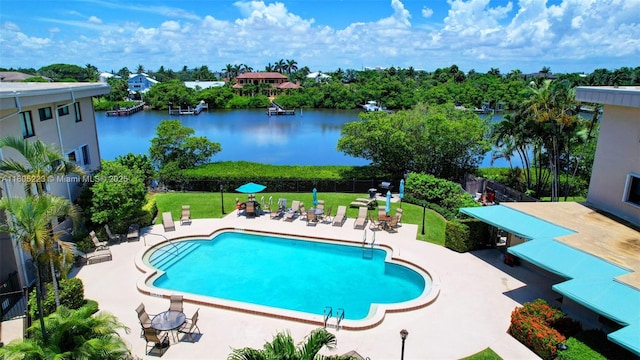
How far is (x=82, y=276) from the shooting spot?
15242mm

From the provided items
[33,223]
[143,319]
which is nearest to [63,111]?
[33,223]

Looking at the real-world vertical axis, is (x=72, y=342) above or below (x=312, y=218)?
above

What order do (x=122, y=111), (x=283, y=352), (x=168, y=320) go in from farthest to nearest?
(x=122, y=111) → (x=168, y=320) → (x=283, y=352)

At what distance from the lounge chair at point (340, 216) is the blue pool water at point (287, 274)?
1.98m

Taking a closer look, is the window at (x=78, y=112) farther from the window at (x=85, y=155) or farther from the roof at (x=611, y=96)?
the roof at (x=611, y=96)

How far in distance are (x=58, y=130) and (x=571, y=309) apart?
20521 millimetres

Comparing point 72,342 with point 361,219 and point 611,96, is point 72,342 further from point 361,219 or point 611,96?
point 611,96

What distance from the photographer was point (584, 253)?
12391 mm

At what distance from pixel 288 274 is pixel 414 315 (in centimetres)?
566

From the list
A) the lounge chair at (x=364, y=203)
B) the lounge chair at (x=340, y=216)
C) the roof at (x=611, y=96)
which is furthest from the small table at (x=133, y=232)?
the roof at (x=611, y=96)

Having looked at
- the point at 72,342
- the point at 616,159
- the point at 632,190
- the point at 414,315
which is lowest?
the point at 414,315

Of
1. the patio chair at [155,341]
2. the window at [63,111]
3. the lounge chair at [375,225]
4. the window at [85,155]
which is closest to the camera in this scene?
the patio chair at [155,341]

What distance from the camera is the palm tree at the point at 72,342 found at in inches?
324

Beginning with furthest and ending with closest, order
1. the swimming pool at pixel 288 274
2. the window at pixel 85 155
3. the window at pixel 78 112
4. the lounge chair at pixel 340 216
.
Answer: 1. the lounge chair at pixel 340 216
2. the window at pixel 85 155
3. the window at pixel 78 112
4. the swimming pool at pixel 288 274
